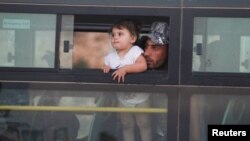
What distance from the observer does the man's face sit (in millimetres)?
3127

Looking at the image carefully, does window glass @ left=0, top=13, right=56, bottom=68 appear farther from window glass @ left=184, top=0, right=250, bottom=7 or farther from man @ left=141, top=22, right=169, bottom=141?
window glass @ left=184, top=0, right=250, bottom=7

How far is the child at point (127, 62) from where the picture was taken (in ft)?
10.2

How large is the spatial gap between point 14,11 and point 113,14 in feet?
2.01

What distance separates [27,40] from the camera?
10.2ft

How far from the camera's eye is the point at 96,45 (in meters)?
3.13

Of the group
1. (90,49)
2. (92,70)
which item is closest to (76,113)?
(92,70)

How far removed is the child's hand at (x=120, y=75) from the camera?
3.11 m

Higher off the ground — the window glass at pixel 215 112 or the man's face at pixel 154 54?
the man's face at pixel 154 54

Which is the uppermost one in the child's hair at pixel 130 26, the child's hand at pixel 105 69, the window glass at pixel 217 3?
the window glass at pixel 217 3

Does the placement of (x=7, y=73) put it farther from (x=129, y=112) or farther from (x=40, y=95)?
(x=129, y=112)

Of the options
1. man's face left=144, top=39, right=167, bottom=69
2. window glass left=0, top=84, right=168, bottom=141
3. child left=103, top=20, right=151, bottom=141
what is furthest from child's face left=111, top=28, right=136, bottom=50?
window glass left=0, top=84, right=168, bottom=141

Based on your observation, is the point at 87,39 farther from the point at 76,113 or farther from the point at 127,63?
the point at 76,113

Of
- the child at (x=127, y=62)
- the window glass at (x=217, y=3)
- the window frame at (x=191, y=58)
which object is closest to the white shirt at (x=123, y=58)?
the child at (x=127, y=62)

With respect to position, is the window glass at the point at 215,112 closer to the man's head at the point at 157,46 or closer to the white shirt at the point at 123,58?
the man's head at the point at 157,46
